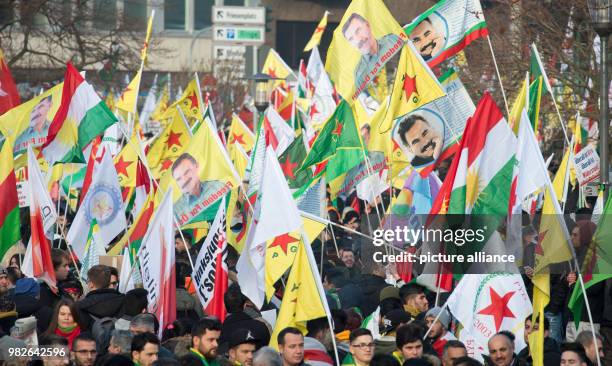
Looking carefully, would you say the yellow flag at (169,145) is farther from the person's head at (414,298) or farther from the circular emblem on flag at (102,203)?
the person's head at (414,298)

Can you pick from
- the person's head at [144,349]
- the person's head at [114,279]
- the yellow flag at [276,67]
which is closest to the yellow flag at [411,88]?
the person's head at [114,279]

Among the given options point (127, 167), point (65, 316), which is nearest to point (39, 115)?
point (127, 167)

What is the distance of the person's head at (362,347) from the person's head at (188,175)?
5.37m

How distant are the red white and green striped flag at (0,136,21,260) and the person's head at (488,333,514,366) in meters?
4.84

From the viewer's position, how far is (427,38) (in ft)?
51.4

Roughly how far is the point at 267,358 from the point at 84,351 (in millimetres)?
1254

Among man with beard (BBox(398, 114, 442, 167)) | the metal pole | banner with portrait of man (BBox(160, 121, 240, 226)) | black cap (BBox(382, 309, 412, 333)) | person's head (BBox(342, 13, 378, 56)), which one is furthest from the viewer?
person's head (BBox(342, 13, 378, 56))

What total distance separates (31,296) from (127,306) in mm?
953

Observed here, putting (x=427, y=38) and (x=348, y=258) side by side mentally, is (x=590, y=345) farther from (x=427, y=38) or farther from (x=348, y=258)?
(x=427, y=38)

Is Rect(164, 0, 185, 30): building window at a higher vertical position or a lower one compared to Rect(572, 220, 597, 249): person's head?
higher

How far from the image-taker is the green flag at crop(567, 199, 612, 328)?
10305 mm

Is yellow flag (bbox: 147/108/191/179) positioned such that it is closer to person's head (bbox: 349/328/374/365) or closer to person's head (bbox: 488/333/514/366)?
person's head (bbox: 349/328/374/365)

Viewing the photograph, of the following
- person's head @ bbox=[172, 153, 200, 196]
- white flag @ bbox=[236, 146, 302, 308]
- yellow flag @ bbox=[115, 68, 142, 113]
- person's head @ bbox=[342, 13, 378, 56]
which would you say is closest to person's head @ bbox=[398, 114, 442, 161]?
person's head @ bbox=[342, 13, 378, 56]

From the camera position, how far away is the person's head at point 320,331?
10227 millimetres
